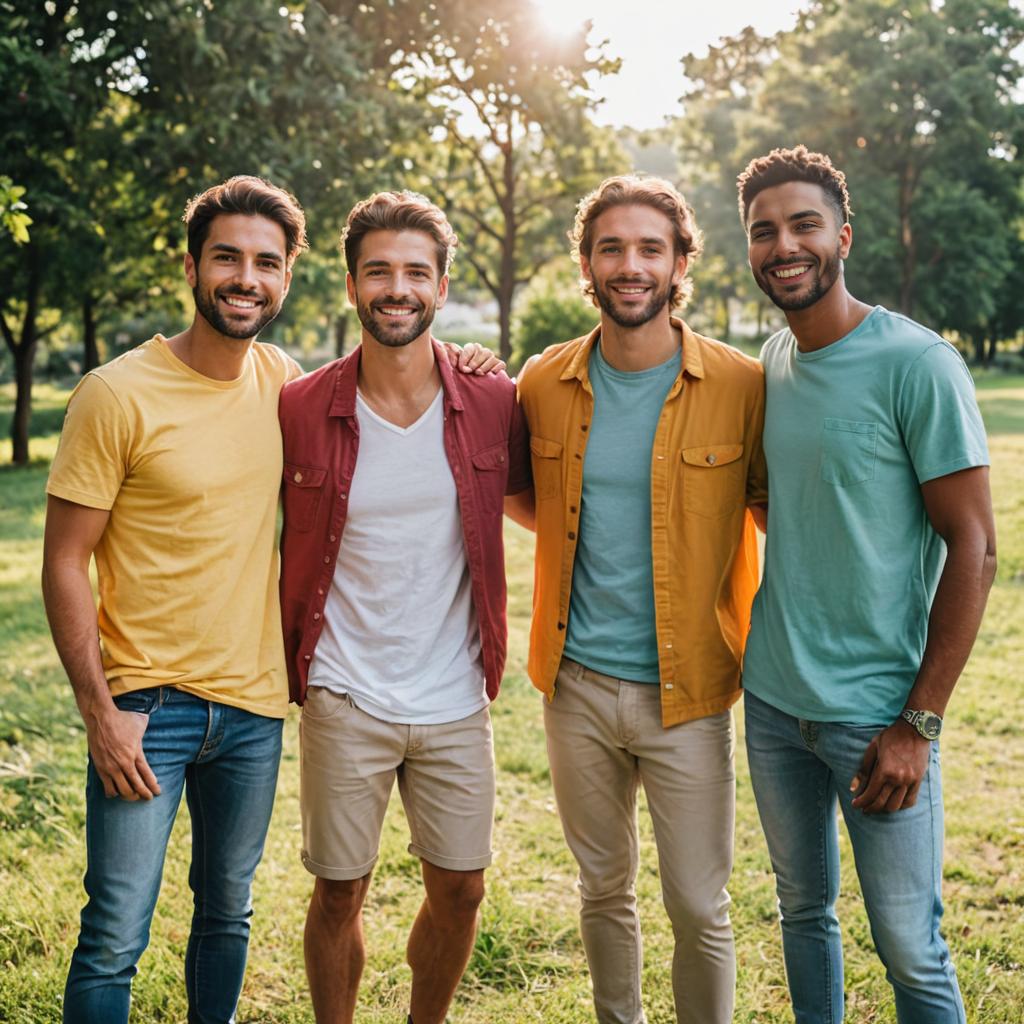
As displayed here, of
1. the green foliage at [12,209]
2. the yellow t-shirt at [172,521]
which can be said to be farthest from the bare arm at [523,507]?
the green foliage at [12,209]

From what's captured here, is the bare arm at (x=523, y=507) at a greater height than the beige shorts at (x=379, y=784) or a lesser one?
greater

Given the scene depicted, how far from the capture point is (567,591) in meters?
3.57

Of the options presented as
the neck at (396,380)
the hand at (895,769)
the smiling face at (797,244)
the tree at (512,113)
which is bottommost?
the hand at (895,769)

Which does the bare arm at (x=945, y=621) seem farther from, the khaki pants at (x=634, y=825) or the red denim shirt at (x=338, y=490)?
the red denim shirt at (x=338, y=490)

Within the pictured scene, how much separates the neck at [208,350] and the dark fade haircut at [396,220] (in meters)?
0.57

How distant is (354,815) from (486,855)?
47 centimetres

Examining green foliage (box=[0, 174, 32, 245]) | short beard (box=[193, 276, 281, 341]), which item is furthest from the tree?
short beard (box=[193, 276, 281, 341])

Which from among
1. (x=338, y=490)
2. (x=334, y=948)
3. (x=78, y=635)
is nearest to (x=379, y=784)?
(x=334, y=948)

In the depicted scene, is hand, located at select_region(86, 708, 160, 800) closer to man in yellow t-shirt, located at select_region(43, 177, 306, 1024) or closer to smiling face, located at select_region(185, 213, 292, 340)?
man in yellow t-shirt, located at select_region(43, 177, 306, 1024)

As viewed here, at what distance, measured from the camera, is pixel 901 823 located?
117 inches

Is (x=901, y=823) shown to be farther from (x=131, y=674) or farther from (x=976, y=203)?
(x=976, y=203)

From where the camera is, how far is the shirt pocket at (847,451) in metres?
3.02

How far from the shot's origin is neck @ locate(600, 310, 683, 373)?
141 inches

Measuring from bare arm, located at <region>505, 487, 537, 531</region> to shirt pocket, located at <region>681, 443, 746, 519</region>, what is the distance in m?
0.72
